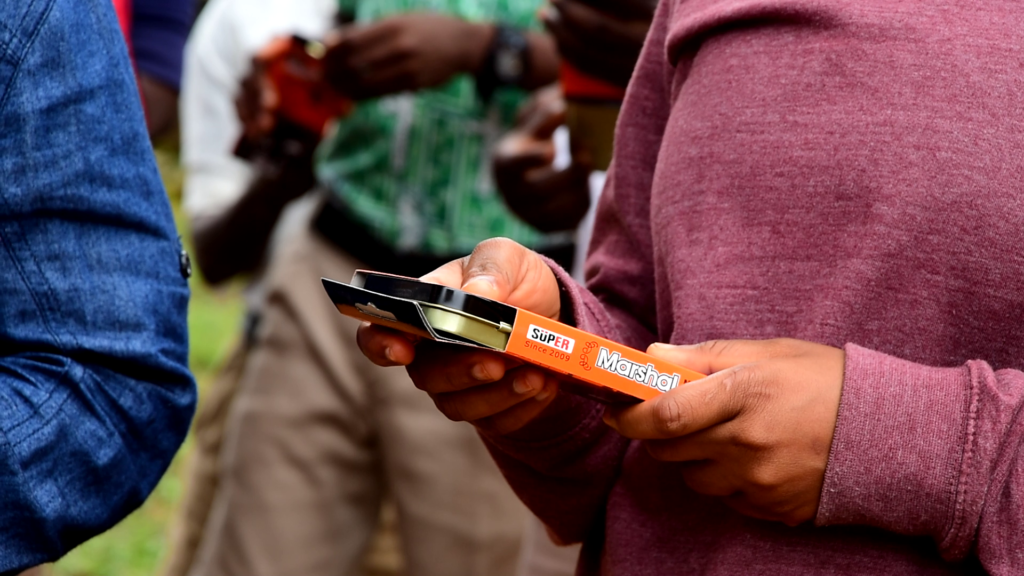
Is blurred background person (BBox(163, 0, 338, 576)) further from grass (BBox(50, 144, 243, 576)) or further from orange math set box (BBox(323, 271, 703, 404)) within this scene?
orange math set box (BBox(323, 271, 703, 404))

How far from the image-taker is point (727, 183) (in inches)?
38.6

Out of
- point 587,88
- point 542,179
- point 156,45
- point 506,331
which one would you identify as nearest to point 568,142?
point 542,179

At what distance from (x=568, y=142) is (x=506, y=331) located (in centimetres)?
119

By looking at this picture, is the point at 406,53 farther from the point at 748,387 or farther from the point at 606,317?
the point at 748,387

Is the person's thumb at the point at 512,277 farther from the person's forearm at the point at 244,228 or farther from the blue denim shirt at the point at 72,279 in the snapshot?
the person's forearm at the point at 244,228

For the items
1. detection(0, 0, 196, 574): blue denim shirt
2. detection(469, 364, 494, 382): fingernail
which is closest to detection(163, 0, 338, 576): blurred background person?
detection(0, 0, 196, 574): blue denim shirt

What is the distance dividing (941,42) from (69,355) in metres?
0.80

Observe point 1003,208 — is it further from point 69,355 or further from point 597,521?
point 69,355

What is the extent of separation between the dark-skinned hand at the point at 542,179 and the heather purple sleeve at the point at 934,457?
122cm

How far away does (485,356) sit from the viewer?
0.87 meters

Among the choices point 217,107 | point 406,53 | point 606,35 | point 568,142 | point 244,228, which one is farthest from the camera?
point 217,107

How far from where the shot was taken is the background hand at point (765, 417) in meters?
0.86

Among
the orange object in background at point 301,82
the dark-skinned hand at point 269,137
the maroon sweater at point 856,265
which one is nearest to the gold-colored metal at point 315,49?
the orange object in background at point 301,82

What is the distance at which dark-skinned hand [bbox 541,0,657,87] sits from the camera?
1724mm
